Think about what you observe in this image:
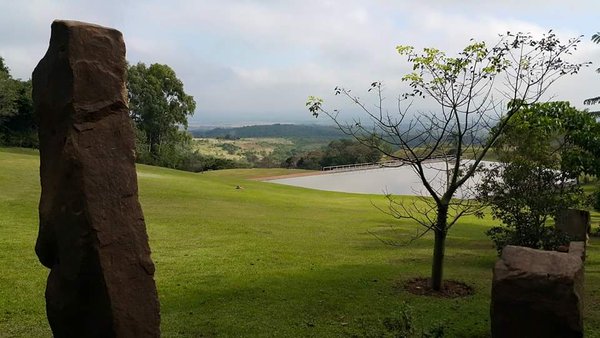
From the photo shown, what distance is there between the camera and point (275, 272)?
12328 mm

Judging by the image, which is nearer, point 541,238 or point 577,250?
point 577,250

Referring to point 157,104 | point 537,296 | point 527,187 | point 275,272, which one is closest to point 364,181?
point 157,104

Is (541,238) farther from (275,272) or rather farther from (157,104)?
(157,104)

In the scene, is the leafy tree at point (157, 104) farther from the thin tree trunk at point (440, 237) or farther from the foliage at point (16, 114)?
the thin tree trunk at point (440, 237)

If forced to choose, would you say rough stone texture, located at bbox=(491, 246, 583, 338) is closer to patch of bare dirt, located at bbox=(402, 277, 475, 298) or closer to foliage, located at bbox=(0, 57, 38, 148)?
patch of bare dirt, located at bbox=(402, 277, 475, 298)

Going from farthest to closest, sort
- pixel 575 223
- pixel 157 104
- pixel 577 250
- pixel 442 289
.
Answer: pixel 157 104 → pixel 575 223 → pixel 442 289 → pixel 577 250

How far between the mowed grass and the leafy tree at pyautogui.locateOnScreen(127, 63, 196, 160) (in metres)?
36.7

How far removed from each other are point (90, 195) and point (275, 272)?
7140mm

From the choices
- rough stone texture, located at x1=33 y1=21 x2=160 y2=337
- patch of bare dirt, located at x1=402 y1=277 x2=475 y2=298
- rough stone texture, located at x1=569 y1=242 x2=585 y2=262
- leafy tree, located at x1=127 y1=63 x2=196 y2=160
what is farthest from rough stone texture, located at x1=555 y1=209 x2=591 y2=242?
leafy tree, located at x1=127 y1=63 x2=196 y2=160

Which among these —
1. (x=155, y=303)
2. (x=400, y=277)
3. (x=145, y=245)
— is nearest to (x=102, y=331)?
(x=155, y=303)

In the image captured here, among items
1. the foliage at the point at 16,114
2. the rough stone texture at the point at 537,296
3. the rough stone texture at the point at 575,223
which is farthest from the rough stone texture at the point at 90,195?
the foliage at the point at 16,114

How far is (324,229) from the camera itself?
20219 mm

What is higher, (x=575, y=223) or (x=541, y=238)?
(x=575, y=223)

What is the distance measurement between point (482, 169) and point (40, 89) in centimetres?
986
